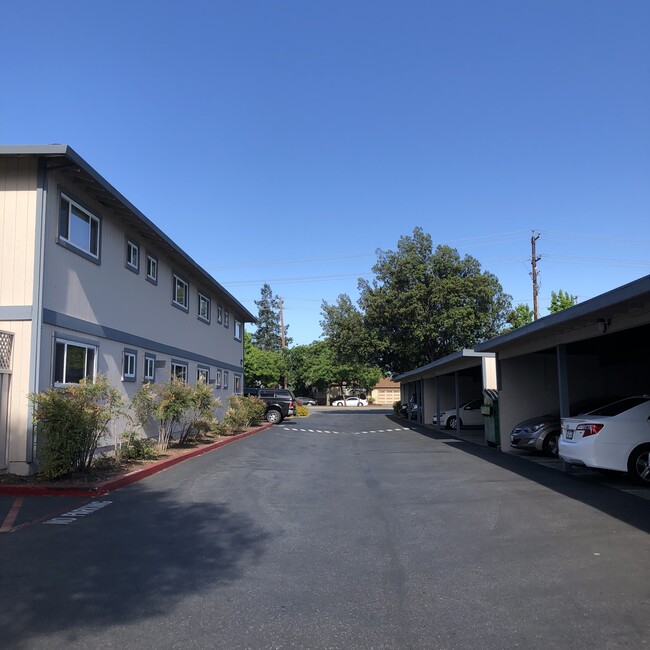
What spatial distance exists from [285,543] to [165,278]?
12946mm

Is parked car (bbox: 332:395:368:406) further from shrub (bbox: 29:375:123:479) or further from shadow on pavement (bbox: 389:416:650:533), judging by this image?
shrub (bbox: 29:375:123:479)

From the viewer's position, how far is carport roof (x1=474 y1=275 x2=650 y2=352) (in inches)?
335

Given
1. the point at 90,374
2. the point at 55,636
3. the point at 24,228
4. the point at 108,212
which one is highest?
the point at 108,212

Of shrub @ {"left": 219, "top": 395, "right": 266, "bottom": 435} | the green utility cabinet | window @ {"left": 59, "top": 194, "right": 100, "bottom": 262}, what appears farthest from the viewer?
shrub @ {"left": 219, "top": 395, "right": 266, "bottom": 435}

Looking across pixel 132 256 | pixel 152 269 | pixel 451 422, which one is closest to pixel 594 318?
pixel 132 256

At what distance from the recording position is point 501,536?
6867 millimetres

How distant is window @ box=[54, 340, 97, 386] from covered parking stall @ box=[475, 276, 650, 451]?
926 centimetres

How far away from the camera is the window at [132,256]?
49.2ft

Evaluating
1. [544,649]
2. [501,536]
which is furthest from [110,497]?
[544,649]

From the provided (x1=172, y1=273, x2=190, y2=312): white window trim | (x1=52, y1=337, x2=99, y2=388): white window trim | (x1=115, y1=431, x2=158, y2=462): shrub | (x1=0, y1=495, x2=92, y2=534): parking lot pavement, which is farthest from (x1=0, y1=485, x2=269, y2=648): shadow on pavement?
(x1=172, y1=273, x2=190, y2=312): white window trim

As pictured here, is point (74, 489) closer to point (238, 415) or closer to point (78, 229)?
point (78, 229)

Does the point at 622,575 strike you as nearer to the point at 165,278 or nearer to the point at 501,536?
the point at 501,536

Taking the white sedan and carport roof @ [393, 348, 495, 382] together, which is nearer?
the white sedan

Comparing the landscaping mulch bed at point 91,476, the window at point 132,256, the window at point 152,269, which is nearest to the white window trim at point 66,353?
the landscaping mulch bed at point 91,476
